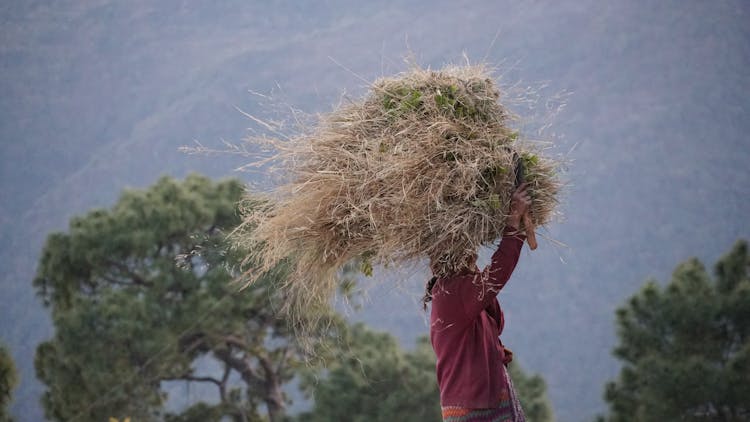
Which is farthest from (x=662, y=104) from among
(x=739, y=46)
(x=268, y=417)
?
(x=268, y=417)

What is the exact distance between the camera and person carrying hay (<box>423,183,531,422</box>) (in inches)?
84.4

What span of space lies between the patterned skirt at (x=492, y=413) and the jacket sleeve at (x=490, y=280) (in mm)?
234

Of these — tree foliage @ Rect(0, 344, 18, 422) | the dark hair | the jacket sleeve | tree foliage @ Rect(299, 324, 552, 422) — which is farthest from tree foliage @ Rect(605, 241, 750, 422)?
tree foliage @ Rect(0, 344, 18, 422)

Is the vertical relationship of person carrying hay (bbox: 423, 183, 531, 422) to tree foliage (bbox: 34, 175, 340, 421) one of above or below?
below

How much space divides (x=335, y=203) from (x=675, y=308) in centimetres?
632

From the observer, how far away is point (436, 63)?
114 ft

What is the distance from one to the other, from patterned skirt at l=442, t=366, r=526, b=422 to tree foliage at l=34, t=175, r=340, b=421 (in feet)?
27.7

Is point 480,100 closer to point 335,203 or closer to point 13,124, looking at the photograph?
point 335,203

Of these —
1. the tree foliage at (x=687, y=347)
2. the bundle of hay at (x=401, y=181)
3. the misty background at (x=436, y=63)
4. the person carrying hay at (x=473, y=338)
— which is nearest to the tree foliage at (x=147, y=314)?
the tree foliage at (x=687, y=347)

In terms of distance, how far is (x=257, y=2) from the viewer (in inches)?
2117

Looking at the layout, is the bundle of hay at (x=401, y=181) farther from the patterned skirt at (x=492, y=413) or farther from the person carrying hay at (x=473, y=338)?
the patterned skirt at (x=492, y=413)

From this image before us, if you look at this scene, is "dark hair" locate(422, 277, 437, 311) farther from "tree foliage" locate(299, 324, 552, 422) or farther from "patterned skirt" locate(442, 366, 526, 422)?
"tree foliage" locate(299, 324, 552, 422)

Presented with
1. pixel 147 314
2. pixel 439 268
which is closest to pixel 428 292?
pixel 439 268

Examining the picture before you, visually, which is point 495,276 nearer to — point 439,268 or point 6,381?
point 439,268
